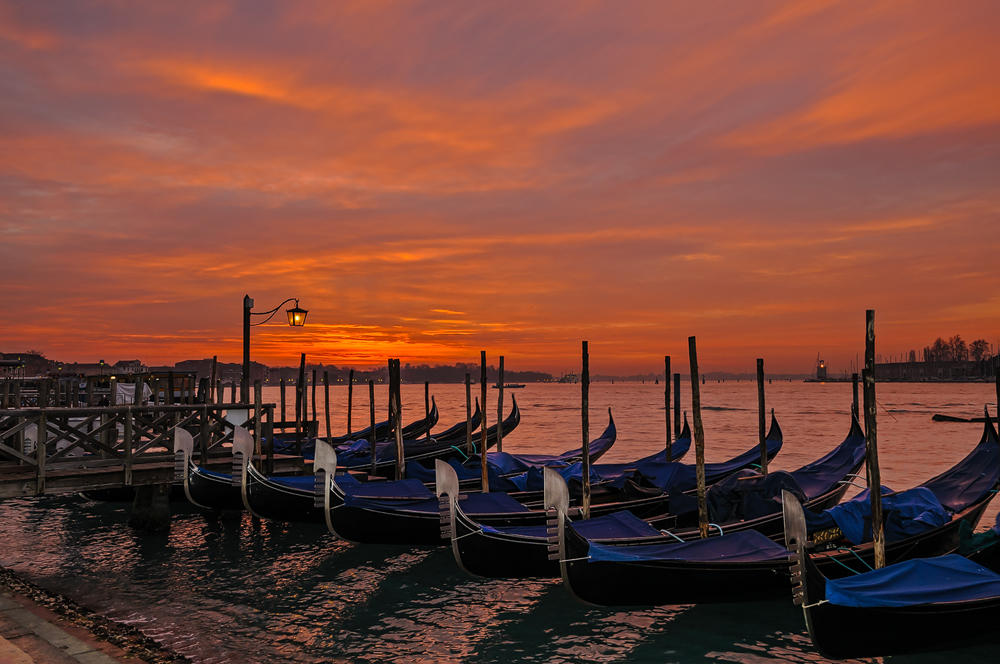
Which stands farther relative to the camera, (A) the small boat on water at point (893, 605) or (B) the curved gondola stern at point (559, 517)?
(B) the curved gondola stern at point (559, 517)

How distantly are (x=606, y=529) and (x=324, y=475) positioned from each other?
12.9 ft

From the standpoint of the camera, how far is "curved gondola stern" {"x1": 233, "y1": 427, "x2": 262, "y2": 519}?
10336 millimetres

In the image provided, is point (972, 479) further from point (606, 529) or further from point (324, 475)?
point (324, 475)

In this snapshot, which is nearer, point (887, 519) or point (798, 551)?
point (798, 551)

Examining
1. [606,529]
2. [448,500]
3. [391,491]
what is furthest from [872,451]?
[391,491]

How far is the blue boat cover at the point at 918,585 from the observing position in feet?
18.7

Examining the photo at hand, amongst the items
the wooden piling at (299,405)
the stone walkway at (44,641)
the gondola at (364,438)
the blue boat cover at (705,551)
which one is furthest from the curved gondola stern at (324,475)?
the gondola at (364,438)

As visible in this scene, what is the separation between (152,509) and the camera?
1105 cm

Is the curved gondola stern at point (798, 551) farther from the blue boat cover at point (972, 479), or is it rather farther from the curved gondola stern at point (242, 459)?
the curved gondola stern at point (242, 459)

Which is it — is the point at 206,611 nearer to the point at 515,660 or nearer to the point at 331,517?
the point at 331,517

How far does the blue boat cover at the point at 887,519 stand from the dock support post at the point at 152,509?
31.1ft

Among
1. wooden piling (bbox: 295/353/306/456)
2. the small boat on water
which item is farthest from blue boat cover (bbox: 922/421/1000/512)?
wooden piling (bbox: 295/353/306/456)

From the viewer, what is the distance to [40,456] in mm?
8711

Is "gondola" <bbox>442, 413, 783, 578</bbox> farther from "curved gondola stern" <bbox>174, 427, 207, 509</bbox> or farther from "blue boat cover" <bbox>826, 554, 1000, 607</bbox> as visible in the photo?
"curved gondola stern" <bbox>174, 427, 207, 509</bbox>
